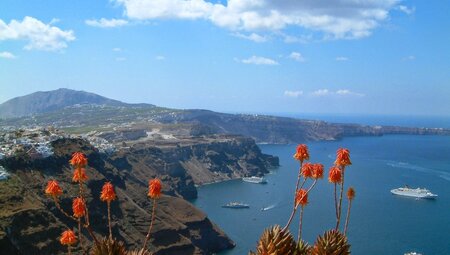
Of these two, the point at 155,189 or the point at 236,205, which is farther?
the point at 236,205

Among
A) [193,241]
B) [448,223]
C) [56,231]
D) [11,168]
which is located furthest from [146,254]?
[448,223]

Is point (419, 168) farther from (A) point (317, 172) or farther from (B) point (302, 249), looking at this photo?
(B) point (302, 249)

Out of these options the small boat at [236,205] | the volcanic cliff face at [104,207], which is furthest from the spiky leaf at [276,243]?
the small boat at [236,205]

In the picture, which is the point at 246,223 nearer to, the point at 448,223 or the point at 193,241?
the point at 193,241

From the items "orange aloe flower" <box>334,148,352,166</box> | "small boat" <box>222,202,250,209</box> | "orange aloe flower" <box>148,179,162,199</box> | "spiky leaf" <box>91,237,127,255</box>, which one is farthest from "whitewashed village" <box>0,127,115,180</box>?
"spiky leaf" <box>91,237,127,255</box>

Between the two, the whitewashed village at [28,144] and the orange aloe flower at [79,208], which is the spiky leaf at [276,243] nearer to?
the orange aloe flower at [79,208]

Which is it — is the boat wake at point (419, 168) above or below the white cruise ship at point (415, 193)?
above

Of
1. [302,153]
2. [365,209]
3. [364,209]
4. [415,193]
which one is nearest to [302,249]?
[302,153]
